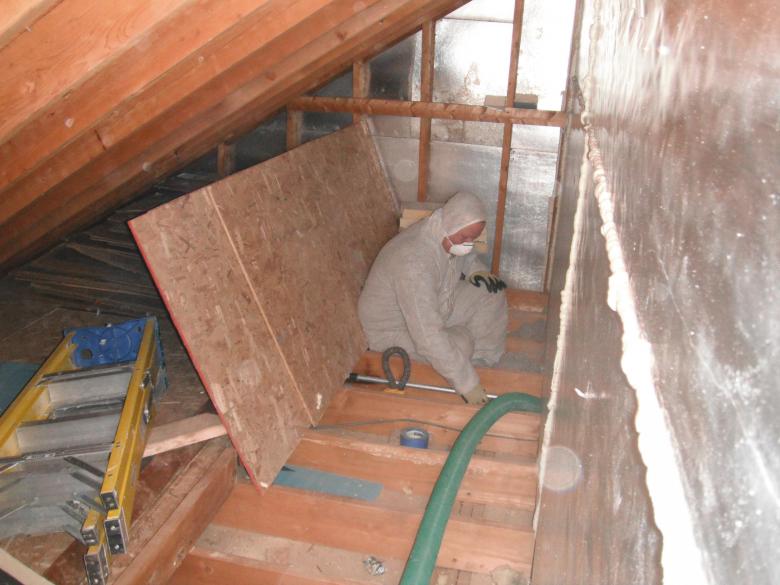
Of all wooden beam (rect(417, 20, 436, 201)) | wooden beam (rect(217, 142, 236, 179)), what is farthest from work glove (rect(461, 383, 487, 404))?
wooden beam (rect(217, 142, 236, 179))

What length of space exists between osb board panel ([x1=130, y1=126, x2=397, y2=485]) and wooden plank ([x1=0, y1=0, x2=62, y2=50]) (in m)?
0.83

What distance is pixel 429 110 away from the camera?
421 centimetres

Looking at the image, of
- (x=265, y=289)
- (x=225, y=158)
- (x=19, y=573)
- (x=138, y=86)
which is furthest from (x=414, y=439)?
(x=225, y=158)

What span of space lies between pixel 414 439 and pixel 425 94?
2.65m

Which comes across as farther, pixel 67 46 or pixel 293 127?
pixel 293 127

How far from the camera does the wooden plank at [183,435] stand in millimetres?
2318

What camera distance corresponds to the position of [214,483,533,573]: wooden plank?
2139 millimetres

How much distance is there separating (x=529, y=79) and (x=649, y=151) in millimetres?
4042

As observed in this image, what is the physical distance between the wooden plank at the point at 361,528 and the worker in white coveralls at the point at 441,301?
0.92 meters

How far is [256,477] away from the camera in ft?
7.59

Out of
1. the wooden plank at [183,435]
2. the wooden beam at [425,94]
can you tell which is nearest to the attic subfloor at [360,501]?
the wooden plank at [183,435]

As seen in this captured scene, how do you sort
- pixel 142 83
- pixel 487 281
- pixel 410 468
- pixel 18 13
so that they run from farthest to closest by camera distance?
pixel 487 281 < pixel 410 468 < pixel 142 83 < pixel 18 13

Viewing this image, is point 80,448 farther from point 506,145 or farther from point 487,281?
point 506,145

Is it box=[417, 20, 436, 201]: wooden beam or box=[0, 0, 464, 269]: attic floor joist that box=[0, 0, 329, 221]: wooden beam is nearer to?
box=[0, 0, 464, 269]: attic floor joist
